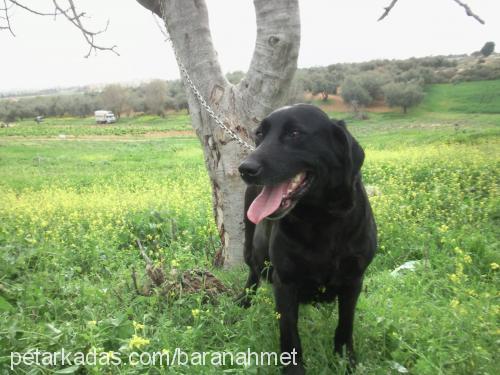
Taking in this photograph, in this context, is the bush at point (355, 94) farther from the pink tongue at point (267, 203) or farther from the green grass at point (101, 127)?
the pink tongue at point (267, 203)

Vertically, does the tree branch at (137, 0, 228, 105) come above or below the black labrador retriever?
above

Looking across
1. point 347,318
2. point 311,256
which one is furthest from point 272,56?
point 347,318

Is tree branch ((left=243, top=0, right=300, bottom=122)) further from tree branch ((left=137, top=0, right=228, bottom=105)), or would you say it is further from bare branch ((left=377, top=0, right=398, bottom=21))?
bare branch ((left=377, top=0, right=398, bottom=21))

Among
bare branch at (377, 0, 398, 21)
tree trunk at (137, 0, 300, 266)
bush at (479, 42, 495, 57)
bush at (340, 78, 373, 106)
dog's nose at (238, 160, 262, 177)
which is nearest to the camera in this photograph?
dog's nose at (238, 160, 262, 177)

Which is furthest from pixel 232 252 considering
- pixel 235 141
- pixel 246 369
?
pixel 246 369

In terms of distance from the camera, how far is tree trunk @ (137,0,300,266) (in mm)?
3975

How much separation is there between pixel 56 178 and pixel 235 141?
495 inches

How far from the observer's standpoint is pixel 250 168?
2.38 metres

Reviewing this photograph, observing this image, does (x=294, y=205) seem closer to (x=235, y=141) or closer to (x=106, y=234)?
(x=235, y=141)

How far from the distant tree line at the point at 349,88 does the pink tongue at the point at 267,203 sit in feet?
104

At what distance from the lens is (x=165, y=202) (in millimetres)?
8141

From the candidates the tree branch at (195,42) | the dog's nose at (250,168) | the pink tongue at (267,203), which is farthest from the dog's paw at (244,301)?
the tree branch at (195,42)

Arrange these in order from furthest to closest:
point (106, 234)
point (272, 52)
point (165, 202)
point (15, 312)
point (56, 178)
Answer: point (56, 178), point (165, 202), point (106, 234), point (272, 52), point (15, 312)

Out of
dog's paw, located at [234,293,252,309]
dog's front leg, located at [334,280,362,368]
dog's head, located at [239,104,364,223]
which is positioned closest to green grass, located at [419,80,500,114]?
dog's paw, located at [234,293,252,309]
